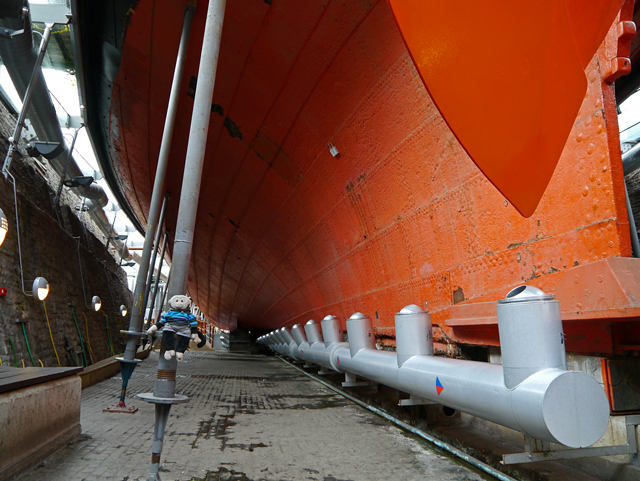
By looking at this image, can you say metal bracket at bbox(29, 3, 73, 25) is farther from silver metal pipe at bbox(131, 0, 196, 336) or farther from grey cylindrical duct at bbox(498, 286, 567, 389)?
grey cylindrical duct at bbox(498, 286, 567, 389)

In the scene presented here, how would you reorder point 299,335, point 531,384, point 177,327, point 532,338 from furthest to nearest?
point 299,335 → point 177,327 → point 532,338 → point 531,384

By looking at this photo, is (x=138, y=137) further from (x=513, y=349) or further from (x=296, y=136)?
(x=513, y=349)

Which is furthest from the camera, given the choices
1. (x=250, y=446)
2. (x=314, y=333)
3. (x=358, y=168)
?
(x=314, y=333)

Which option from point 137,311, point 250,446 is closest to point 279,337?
point 137,311

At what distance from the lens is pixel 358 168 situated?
5176 millimetres

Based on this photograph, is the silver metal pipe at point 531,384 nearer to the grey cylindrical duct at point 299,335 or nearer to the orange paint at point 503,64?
the orange paint at point 503,64

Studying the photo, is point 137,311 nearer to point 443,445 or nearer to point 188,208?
point 188,208

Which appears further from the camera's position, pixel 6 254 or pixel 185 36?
pixel 6 254

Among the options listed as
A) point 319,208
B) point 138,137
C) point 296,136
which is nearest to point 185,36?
point 296,136

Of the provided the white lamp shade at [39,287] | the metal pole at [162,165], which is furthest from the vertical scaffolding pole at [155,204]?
the white lamp shade at [39,287]

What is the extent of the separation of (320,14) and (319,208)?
2.64 meters

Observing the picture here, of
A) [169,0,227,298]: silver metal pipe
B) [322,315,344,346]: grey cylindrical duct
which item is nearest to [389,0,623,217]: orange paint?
[169,0,227,298]: silver metal pipe

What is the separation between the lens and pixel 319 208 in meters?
6.43

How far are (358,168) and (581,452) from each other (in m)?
3.65
